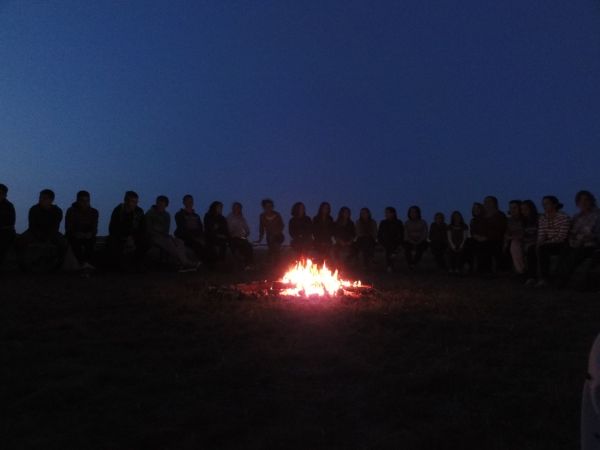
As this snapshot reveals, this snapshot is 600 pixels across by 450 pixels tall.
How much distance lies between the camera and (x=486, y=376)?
4.17 m

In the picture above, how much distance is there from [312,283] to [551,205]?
15.2ft

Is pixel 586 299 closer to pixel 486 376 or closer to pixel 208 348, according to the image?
pixel 486 376

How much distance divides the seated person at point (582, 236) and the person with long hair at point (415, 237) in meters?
4.03

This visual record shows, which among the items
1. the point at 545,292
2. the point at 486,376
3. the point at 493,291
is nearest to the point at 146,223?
the point at 493,291

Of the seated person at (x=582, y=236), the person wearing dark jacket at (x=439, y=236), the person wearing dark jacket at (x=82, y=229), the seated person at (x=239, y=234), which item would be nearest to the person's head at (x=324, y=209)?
the seated person at (x=239, y=234)

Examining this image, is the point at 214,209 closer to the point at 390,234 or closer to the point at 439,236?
the point at 390,234

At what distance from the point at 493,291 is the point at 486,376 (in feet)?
16.7

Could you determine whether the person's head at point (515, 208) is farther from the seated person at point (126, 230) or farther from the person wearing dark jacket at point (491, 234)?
the seated person at point (126, 230)

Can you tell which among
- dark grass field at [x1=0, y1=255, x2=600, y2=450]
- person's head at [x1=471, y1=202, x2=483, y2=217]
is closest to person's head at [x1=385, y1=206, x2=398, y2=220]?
person's head at [x1=471, y1=202, x2=483, y2=217]

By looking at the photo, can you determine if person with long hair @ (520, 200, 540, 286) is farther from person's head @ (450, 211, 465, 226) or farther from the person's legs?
person's head @ (450, 211, 465, 226)

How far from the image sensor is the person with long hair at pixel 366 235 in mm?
13516

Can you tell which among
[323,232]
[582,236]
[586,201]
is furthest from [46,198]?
[586,201]

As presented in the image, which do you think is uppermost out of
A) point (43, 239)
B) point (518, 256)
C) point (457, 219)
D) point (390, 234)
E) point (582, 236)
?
point (457, 219)

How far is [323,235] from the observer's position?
13.3 metres
